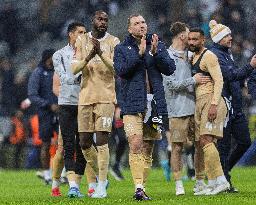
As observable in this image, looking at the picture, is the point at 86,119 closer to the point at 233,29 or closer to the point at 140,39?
the point at 140,39

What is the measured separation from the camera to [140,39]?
16266 mm

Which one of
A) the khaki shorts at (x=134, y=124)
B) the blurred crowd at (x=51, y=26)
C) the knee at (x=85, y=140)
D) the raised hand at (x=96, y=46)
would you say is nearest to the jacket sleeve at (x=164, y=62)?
the khaki shorts at (x=134, y=124)

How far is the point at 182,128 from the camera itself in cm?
1762

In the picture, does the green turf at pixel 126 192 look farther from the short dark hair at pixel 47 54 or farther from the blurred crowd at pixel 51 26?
the blurred crowd at pixel 51 26

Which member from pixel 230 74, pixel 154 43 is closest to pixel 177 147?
pixel 230 74

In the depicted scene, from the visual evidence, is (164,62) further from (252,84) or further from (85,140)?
(252,84)

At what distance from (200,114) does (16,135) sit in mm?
14469

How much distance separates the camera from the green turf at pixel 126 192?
52.2 ft

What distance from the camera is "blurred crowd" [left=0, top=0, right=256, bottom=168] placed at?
30.4 meters

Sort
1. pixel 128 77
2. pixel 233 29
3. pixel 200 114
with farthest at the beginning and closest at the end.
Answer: pixel 233 29 → pixel 200 114 → pixel 128 77

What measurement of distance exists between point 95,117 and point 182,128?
1.19 metres

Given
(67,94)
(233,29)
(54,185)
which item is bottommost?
(54,185)

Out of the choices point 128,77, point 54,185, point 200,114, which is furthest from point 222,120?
point 54,185

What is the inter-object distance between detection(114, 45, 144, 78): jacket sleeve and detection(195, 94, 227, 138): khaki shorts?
1419mm
